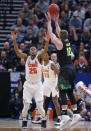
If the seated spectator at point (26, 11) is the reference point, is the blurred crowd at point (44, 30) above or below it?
below

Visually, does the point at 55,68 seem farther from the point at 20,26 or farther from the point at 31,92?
the point at 20,26

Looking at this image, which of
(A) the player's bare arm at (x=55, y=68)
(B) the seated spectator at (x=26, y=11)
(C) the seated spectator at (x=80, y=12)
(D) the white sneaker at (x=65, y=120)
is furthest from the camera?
(B) the seated spectator at (x=26, y=11)

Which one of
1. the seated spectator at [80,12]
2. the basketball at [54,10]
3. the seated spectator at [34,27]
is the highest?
the seated spectator at [80,12]

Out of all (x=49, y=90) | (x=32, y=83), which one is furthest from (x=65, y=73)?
(x=49, y=90)

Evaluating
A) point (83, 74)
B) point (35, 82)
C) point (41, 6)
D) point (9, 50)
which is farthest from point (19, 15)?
point (35, 82)

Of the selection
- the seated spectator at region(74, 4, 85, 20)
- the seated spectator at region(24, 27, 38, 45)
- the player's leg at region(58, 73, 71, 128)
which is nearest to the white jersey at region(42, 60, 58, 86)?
the player's leg at region(58, 73, 71, 128)

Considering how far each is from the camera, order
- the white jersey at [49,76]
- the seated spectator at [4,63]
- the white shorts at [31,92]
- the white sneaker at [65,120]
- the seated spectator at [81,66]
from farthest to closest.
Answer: the seated spectator at [4,63], the seated spectator at [81,66], the white jersey at [49,76], the white shorts at [31,92], the white sneaker at [65,120]

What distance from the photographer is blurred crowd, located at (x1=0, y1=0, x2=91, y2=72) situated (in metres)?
17.5

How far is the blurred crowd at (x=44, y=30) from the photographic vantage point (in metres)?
17.5

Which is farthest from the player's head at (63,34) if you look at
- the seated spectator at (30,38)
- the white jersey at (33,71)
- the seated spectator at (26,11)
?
the seated spectator at (26,11)

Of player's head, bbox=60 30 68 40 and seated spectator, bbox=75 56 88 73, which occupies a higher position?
player's head, bbox=60 30 68 40

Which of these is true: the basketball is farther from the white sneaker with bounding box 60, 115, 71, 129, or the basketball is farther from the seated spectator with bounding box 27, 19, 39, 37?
the seated spectator with bounding box 27, 19, 39, 37

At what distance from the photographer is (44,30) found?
→ 1884 cm

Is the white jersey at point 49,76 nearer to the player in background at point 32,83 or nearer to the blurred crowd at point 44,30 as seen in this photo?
the player in background at point 32,83
